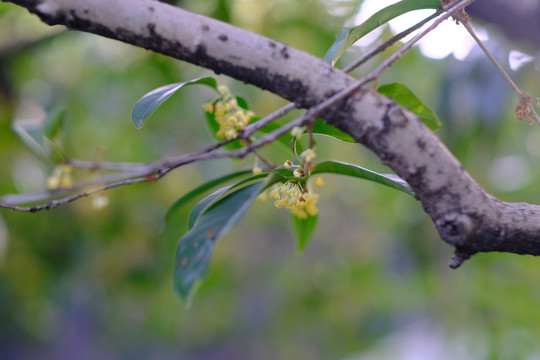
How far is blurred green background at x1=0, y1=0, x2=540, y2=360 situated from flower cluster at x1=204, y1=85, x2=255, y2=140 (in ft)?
2.30

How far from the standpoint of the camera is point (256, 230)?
6.49 feet

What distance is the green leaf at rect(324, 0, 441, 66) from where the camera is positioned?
430 millimetres

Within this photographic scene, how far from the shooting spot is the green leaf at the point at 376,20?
1.41 ft

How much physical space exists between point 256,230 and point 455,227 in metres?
1.68

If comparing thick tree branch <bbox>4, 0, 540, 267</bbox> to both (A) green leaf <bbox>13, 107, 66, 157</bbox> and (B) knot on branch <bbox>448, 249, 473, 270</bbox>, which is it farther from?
(A) green leaf <bbox>13, 107, 66, 157</bbox>

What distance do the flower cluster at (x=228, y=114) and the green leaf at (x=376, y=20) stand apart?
0.10 metres

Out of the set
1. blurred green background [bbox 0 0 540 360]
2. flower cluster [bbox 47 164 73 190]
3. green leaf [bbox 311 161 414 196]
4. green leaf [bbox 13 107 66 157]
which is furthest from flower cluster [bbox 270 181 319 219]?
blurred green background [bbox 0 0 540 360]

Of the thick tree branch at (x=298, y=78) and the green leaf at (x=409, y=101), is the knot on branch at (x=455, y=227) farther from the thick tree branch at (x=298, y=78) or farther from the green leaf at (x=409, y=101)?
the green leaf at (x=409, y=101)

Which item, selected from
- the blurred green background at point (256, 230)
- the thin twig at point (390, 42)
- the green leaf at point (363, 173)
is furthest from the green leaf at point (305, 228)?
the blurred green background at point (256, 230)

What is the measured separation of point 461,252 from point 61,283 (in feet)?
4.93

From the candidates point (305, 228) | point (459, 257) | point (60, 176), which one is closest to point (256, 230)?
point (305, 228)

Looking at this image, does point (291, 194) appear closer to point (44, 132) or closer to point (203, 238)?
point (203, 238)

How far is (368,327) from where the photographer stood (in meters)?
1.67

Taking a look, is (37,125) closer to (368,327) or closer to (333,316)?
(333,316)
